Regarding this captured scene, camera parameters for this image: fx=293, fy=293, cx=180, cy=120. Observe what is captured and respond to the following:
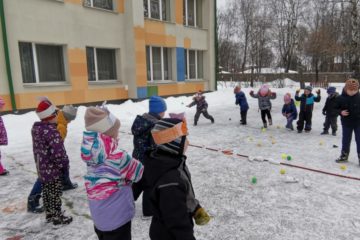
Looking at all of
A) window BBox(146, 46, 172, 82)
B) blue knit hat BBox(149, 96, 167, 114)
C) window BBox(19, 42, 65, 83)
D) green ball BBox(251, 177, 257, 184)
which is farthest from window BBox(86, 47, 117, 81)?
green ball BBox(251, 177, 257, 184)

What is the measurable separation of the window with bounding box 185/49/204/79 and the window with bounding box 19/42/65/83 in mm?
9269

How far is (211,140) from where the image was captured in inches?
349

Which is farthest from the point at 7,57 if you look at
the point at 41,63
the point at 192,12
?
the point at 192,12

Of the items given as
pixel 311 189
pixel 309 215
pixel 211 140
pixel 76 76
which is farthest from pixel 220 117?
pixel 309 215

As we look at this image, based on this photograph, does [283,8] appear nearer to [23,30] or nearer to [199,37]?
[199,37]

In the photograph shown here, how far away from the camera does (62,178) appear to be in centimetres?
519

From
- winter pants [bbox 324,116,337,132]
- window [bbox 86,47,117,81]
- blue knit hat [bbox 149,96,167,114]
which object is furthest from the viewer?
window [bbox 86,47,117,81]

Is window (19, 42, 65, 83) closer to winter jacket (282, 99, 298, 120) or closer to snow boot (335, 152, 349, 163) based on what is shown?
winter jacket (282, 99, 298, 120)

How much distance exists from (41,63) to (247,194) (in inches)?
438

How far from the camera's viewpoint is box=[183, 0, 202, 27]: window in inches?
797

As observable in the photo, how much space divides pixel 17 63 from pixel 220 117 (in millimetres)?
8559

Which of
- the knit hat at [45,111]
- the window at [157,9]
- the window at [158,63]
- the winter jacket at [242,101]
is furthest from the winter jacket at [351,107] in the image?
the window at [157,9]

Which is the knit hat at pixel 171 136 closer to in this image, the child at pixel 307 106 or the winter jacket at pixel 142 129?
the winter jacket at pixel 142 129

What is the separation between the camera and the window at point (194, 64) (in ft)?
67.3
